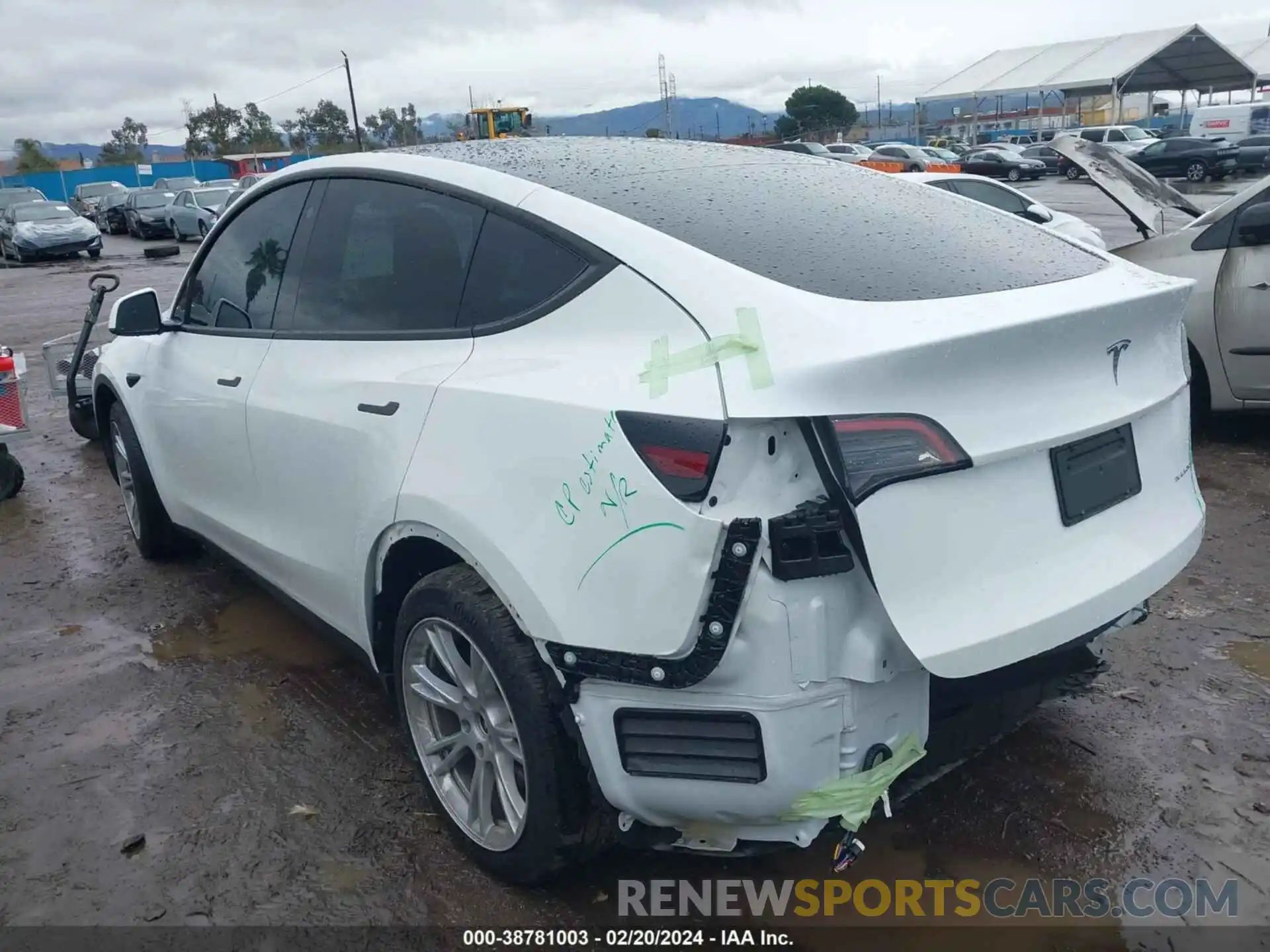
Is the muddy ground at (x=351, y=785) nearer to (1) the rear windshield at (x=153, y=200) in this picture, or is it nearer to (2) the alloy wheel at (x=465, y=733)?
(2) the alloy wheel at (x=465, y=733)

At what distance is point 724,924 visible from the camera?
255cm

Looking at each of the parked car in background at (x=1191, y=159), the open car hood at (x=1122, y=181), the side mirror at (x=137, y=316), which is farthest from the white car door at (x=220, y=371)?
the parked car in background at (x=1191, y=159)

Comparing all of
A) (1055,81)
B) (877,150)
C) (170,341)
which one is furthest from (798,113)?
(170,341)

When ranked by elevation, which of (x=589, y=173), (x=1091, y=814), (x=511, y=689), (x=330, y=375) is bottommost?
(x=1091, y=814)

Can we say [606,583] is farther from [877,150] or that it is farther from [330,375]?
[877,150]

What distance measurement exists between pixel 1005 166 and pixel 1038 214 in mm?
30743

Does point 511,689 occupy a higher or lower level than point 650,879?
higher

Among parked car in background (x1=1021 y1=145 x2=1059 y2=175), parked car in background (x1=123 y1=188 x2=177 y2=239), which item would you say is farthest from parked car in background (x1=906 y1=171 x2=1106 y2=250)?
parked car in background (x1=1021 y1=145 x2=1059 y2=175)

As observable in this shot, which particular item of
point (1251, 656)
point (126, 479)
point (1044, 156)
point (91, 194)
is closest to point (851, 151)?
point (1044, 156)

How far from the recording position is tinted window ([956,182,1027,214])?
996 centimetres

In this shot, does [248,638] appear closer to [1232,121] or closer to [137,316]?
[137,316]

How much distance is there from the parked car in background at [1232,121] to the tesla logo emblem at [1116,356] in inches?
1808

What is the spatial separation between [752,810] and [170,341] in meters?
3.15

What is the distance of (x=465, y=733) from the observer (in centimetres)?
267
